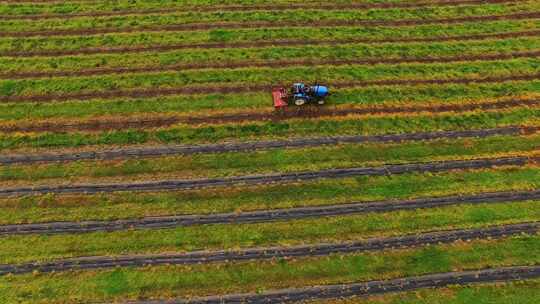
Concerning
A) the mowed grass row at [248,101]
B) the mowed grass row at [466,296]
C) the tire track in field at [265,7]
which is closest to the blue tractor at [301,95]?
the mowed grass row at [248,101]

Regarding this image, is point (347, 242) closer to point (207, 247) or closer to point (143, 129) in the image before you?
point (207, 247)

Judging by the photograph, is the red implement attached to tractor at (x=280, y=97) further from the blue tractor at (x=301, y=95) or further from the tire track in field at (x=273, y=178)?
the tire track in field at (x=273, y=178)

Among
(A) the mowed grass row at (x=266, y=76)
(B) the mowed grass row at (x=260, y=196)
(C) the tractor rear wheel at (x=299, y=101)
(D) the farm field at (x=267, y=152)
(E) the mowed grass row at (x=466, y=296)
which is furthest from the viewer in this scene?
(A) the mowed grass row at (x=266, y=76)

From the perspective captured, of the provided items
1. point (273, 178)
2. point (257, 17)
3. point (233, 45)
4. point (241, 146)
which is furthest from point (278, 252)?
point (257, 17)

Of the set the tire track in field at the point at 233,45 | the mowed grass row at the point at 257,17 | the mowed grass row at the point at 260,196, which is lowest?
the mowed grass row at the point at 260,196

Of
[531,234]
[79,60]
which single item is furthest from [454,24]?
[79,60]

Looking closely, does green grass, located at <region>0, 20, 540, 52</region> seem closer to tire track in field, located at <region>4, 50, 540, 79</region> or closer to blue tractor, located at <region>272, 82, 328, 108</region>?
tire track in field, located at <region>4, 50, 540, 79</region>

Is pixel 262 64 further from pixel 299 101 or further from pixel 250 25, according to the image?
pixel 299 101
